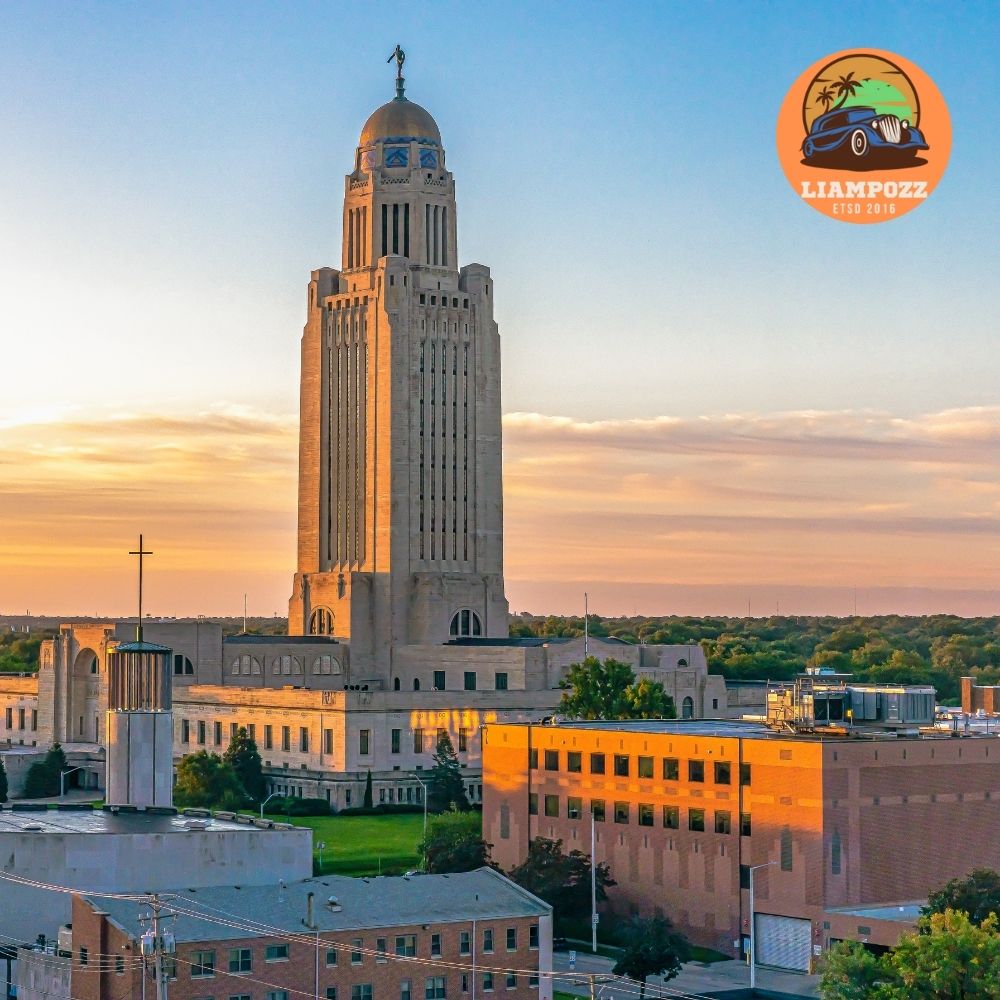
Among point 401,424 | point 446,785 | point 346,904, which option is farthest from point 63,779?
point 346,904

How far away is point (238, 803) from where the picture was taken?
150 m

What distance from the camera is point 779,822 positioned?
4031 inches

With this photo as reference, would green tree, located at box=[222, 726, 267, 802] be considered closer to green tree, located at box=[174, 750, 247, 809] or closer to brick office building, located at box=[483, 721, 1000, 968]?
green tree, located at box=[174, 750, 247, 809]

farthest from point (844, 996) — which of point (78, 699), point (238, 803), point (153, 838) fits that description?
point (78, 699)

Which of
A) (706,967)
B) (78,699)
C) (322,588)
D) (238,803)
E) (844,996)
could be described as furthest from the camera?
(322,588)

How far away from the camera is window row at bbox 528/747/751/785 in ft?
347

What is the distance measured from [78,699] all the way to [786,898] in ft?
310

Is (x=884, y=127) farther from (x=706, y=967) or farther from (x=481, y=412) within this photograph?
(x=481, y=412)

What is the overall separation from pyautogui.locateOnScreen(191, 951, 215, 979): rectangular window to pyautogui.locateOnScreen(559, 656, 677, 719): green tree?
69743 mm

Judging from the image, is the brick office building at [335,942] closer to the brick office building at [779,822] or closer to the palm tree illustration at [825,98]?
the brick office building at [779,822]

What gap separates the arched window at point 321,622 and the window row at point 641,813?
7649 cm

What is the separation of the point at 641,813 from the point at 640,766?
2.31m

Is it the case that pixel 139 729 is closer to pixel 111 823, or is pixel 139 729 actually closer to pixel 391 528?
pixel 111 823

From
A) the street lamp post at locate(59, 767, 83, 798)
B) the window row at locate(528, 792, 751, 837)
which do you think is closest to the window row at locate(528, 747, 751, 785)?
the window row at locate(528, 792, 751, 837)
